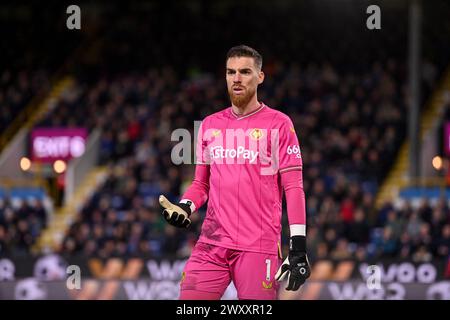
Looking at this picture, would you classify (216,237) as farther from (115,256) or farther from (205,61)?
(205,61)

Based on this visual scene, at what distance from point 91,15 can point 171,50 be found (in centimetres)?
422

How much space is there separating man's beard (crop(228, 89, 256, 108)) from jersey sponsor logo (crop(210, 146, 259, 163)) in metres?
0.31

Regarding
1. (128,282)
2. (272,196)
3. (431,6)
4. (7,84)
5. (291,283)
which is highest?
(431,6)

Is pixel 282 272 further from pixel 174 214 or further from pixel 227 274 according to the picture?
pixel 174 214

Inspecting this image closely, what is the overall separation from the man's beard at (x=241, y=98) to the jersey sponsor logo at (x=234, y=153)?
1.01 feet

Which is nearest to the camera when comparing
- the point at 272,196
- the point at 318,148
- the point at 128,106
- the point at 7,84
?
the point at 272,196

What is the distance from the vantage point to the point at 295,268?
22.0 ft

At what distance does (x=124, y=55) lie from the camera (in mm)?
26875

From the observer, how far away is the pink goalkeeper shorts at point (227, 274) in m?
6.93

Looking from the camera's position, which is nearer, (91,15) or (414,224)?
(414,224)

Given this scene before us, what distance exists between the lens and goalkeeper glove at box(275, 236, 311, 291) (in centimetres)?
665

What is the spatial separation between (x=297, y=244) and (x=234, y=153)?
0.78 metres

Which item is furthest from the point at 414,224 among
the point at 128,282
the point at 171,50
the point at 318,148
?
the point at 171,50

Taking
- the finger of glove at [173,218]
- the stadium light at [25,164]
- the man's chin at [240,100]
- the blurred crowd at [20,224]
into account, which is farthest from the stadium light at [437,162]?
the finger of glove at [173,218]
